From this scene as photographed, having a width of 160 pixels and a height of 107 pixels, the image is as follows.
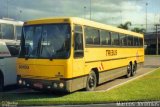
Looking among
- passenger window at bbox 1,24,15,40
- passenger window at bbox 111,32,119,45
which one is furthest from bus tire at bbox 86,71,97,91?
passenger window at bbox 1,24,15,40

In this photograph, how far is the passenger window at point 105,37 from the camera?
17552mm

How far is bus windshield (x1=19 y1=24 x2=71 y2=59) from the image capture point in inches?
539

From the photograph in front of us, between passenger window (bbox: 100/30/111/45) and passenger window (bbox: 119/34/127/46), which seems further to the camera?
passenger window (bbox: 119/34/127/46)

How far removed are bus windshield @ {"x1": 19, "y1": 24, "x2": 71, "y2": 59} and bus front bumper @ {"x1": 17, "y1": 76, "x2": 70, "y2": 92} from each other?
947 mm

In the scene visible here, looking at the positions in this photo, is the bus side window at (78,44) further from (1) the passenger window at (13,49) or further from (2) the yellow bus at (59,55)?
(1) the passenger window at (13,49)

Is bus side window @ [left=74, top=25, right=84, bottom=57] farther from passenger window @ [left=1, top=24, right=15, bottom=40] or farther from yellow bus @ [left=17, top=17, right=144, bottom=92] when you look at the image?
passenger window @ [left=1, top=24, right=15, bottom=40]

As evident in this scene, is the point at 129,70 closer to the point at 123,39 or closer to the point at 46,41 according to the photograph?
the point at 123,39

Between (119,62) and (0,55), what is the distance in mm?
7594

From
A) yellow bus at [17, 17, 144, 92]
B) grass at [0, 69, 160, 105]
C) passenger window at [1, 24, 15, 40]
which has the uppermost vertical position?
passenger window at [1, 24, 15, 40]

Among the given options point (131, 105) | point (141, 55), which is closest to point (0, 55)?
point (131, 105)

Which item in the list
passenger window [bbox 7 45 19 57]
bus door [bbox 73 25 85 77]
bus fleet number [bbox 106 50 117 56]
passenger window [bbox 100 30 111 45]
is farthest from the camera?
bus fleet number [bbox 106 50 117 56]

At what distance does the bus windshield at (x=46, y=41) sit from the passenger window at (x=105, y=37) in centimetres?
397

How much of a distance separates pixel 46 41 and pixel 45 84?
65.4 inches

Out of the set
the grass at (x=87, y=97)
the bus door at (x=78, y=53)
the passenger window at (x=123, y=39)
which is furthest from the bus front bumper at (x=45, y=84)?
the passenger window at (x=123, y=39)
